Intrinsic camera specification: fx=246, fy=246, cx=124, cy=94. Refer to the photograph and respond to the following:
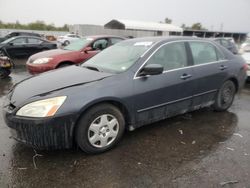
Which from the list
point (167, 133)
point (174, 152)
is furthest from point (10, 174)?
point (167, 133)

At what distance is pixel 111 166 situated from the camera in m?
3.12

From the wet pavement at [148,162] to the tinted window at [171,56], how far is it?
111cm

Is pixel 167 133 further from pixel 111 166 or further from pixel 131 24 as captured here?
pixel 131 24

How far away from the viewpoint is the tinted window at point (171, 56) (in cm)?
397

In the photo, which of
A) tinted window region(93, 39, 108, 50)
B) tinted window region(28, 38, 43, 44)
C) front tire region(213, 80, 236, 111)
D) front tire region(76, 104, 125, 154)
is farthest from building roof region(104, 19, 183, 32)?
front tire region(76, 104, 125, 154)

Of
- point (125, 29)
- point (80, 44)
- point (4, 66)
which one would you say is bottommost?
point (4, 66)

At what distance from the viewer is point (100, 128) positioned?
131 inches

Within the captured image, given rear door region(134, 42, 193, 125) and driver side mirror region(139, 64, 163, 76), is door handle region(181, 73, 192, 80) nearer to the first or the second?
rear door region(134, 42, 193, 125)

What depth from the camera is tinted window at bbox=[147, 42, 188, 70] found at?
3.97 m

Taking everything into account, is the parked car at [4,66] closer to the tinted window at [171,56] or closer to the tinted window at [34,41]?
the tinted window at [34,41]

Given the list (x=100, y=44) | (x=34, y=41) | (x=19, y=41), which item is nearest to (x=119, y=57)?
(x=100, y=44)

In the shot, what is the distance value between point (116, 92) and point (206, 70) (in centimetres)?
203

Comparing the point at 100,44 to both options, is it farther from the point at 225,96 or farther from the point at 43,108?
the point at 43,108

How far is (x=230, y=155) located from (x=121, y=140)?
1586 millimetres
